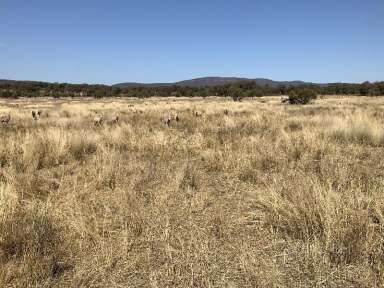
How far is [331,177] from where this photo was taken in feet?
17.3

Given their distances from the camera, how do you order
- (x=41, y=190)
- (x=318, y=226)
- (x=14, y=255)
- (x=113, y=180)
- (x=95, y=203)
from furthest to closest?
(x=113, y=180)
(x=41, y=190)
(x=95, y=203)
(x=318, y=226)
(x=14, y=255)

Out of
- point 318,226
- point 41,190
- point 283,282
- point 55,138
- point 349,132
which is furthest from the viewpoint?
point 349,132

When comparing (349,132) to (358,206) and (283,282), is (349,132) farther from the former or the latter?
(283,282)

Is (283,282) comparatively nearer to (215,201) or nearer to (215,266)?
(215,266)

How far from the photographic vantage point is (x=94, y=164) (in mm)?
6711

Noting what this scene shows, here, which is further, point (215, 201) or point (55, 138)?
point (55, 138)

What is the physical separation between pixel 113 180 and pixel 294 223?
9.05ft

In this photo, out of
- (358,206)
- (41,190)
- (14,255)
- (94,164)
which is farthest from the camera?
(94,164)

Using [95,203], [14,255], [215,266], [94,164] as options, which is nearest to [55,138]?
[94,164]

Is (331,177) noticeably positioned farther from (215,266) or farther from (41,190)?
(41,190)

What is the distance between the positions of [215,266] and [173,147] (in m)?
5.34

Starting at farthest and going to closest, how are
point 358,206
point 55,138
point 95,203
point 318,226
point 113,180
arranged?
point 55,138 → point 113,180 → point 95,203 → point 358,206 → point 318,226

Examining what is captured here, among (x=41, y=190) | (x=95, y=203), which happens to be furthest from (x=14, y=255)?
(x=41, y=190)

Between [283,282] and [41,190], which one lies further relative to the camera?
[41,190]
